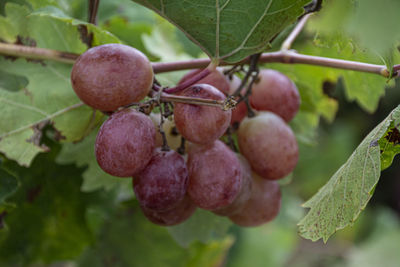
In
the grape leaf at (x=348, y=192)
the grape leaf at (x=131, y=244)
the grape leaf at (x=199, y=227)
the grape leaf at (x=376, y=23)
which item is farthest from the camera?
the grape leaf at (x=131, y=244)

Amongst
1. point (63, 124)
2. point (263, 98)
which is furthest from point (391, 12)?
point (63, 124)

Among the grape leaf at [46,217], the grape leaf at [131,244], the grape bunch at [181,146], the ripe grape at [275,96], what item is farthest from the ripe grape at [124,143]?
the grape leaf at [131,244]

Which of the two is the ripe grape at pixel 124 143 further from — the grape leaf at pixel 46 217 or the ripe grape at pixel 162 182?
the grape leaf at pixel 46 217

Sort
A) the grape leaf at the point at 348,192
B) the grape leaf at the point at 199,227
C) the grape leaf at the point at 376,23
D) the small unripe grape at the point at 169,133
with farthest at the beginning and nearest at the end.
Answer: the grape leaf at the point at 199,227, the small unripe grape at the point at 169,133, the grape leaf at the point at 348,192, the grape leaf at the point at 376,23

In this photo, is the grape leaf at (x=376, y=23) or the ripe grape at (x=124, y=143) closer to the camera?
the grape leaf at (x=376, y=23)

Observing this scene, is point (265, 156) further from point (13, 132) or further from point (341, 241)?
point (341, 241)

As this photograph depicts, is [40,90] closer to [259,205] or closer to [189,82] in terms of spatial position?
[189,82]

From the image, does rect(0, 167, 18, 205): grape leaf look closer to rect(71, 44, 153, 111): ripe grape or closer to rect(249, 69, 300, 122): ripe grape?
rect(71, 44, 153, 111): ripe grape
